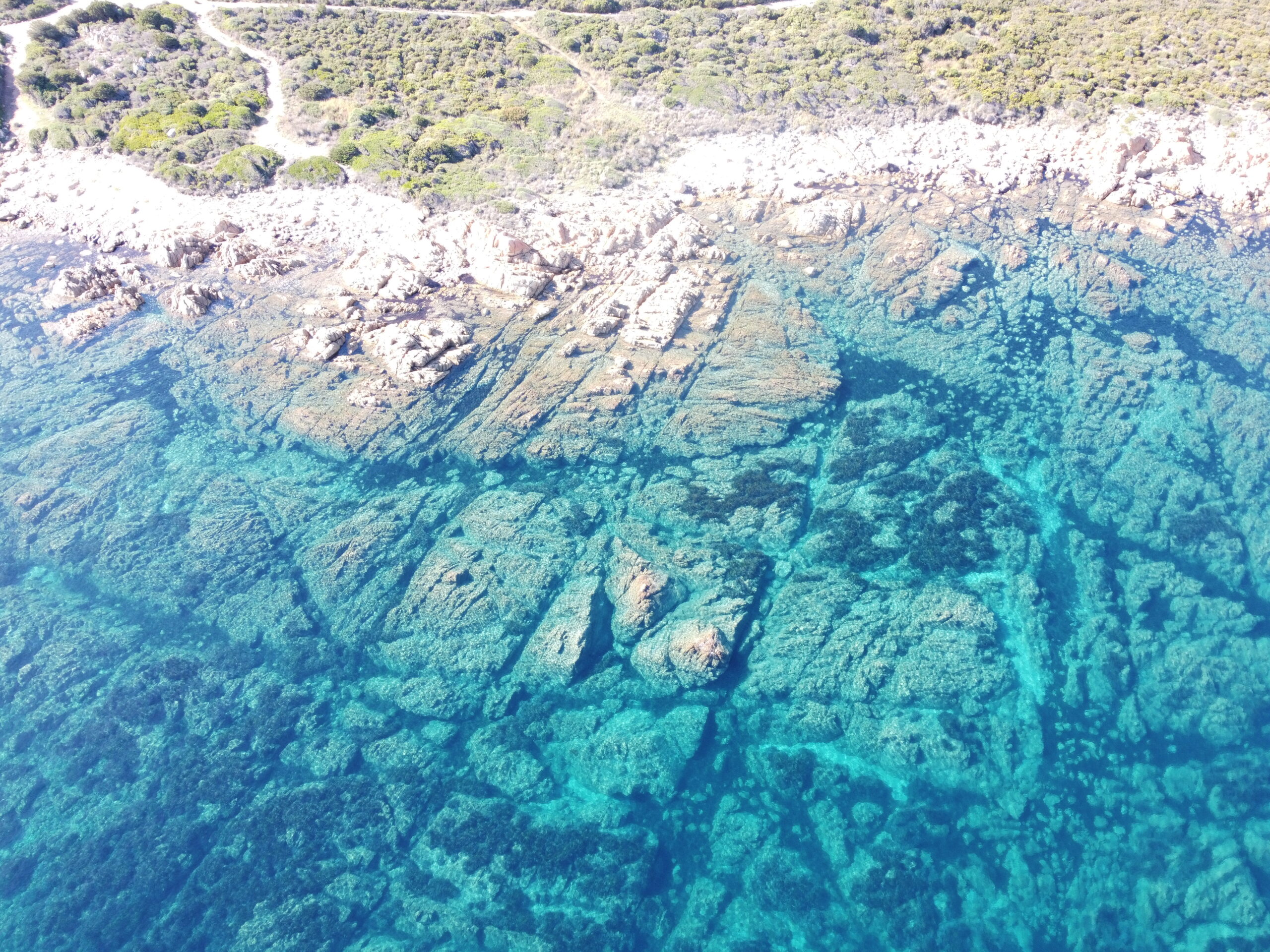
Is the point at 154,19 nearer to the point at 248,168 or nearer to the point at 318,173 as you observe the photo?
the point at 248,168

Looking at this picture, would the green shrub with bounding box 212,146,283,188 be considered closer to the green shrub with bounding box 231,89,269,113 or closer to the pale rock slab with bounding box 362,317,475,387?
the green shrub with bounding box 231,89,269,113

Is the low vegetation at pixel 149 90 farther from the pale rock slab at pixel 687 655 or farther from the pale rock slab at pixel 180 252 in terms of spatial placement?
the pale rock slab at pixel 687 655

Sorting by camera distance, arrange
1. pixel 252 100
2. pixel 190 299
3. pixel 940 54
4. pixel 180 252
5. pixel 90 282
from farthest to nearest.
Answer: pixel 940 54 → pixel 252 100 → pixel 180 252 → pixel 90 282 → pixel 190 299

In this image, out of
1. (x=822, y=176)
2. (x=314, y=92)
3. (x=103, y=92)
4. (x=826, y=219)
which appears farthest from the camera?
(x=103, y=92)

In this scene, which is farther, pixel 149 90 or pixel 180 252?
pixel 149 90

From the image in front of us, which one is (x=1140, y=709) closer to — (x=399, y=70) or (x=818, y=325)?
(x=818, y=325)

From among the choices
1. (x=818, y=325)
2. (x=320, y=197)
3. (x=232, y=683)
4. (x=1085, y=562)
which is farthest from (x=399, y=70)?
(x=1085, y=562)

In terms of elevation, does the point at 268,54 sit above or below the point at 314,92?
above

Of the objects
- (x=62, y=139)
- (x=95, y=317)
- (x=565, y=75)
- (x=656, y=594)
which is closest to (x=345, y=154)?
(x=565, y=75)
